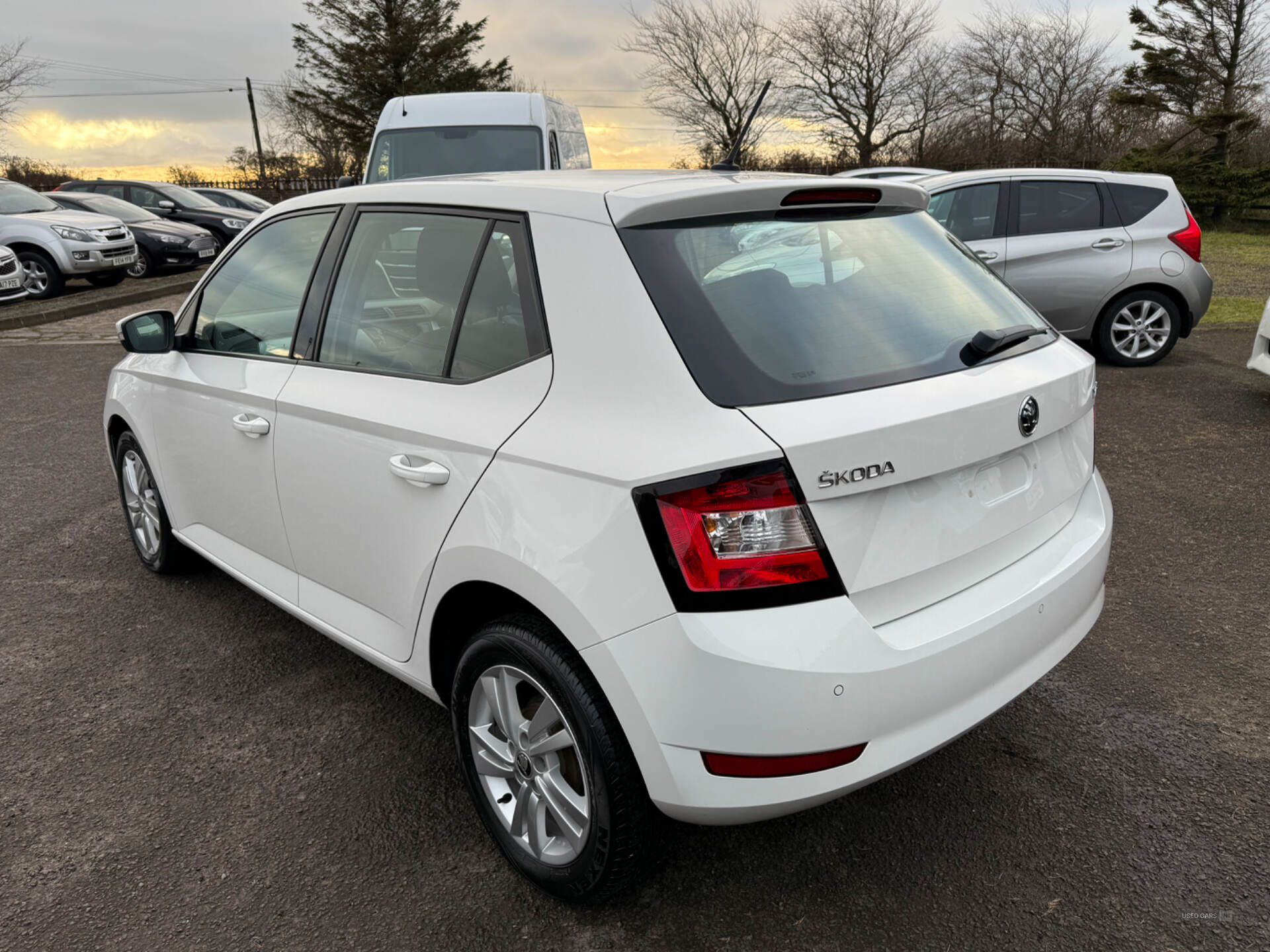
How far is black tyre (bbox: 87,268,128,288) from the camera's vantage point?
15.4 meters

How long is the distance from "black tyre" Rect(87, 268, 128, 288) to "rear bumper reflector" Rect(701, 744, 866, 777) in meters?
16.1

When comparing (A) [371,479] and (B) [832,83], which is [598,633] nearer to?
(A) [371,479]

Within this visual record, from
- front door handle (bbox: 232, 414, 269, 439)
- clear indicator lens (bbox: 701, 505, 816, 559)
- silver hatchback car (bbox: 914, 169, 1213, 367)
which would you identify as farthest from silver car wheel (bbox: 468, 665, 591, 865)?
silver hatchback car (bbox: 914, 169, 1213, 367)

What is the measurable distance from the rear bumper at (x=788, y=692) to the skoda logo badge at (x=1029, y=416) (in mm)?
434

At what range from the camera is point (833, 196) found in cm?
240

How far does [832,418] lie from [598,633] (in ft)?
2.09

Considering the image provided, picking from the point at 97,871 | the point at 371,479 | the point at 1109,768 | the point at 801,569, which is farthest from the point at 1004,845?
the point at 97,871

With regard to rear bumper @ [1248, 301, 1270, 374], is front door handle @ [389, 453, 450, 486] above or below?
above

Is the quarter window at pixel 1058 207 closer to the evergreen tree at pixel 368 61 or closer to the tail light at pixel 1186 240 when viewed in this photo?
the tail light at pixel 1186 240

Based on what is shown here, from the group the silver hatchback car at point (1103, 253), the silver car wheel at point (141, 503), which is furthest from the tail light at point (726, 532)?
the silver hatchback car at point (1103, 253)

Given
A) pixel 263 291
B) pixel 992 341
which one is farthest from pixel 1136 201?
pixel 263 291

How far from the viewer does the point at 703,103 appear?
41.1 metres

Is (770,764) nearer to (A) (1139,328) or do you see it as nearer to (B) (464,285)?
(B) (464,285)

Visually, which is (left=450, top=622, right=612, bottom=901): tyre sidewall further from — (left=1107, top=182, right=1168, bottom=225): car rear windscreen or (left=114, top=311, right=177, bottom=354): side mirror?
(left=1107, top=182, right=1168, bottom=225): car rear windscreen
